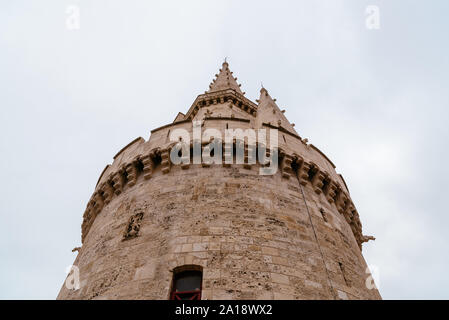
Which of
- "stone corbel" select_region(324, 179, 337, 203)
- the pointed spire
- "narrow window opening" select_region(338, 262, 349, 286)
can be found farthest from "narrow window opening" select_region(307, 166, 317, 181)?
the pointed spire

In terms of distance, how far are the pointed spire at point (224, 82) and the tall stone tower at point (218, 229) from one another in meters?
14.3

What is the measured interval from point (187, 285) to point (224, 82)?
20.5 metres

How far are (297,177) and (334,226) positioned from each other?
1.62 m

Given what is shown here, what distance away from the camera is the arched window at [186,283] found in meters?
5.75

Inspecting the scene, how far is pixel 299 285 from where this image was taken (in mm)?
5895

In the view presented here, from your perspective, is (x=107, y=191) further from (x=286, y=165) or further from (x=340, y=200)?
(x=340, y=200)

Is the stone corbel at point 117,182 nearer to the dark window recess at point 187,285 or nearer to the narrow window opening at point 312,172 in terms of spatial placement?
the dark window recess at point 187,285

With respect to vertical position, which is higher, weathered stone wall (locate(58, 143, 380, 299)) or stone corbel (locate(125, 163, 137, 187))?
stone corbel (locate(125, 163, 137, 187))

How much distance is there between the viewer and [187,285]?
593 cm

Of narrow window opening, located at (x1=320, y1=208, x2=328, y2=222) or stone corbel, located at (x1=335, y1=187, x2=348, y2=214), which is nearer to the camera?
narrow window opening, located at (x1=320, y1=208, x2=328, y2=222)

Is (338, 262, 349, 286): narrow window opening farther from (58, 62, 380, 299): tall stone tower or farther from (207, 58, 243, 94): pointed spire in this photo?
(207, 58, 243, 94): pointed spire

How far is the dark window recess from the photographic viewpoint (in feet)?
18.8
